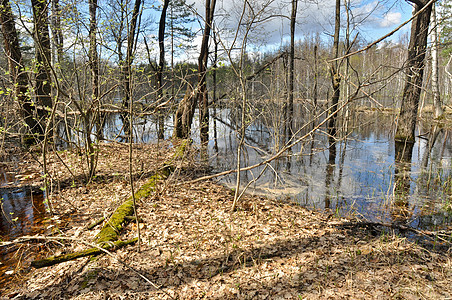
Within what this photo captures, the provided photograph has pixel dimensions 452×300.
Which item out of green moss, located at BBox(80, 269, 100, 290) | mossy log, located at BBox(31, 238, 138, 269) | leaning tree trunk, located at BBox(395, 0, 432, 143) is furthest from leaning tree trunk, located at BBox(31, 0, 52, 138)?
leaning tree trunk, located at BBox(395, 0, 432, 143)

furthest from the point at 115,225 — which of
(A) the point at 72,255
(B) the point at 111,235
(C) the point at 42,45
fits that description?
(C) the point at 42,45

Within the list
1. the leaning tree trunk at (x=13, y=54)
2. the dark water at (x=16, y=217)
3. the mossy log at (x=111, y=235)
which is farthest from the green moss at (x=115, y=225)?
the leaning tree trunk at (x=13, y=54)

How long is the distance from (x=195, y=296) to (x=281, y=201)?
372 centimetres

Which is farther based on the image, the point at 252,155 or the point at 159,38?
the point at 159,38

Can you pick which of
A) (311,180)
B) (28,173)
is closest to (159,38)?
(28,173)

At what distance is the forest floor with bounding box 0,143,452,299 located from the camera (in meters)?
3.09

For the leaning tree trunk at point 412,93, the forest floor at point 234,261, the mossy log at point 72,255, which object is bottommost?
the forest floor at point 234,261

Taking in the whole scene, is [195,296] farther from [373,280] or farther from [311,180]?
[311,180]

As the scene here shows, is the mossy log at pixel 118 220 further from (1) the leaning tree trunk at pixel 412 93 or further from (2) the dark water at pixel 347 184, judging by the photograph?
(1) the leaning tree trunk at pixel 412 93

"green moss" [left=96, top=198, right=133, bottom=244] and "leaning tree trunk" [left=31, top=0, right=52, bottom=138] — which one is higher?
"leaning tree trunk" [left=31, top=0, right=52, bottom=138]

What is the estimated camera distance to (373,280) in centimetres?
322

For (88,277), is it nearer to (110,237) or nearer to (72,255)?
(72,255)

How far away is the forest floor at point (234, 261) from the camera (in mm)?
3086

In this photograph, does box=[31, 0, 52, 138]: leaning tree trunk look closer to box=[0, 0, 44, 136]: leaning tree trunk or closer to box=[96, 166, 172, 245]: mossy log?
box=[0, 0, 44, 136]: leaning tree trunk
